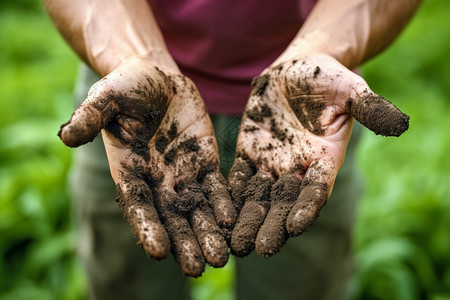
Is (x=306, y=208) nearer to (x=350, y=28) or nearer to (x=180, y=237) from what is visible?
(x=180, y=237)

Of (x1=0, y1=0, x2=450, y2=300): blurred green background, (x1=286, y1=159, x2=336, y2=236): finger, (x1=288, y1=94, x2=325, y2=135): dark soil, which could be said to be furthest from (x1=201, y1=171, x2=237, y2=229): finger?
(x1=0, y1=0, x2=450, y2=300): blurred green background

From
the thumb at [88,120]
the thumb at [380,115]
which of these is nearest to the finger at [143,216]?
the thumb at [88,120]

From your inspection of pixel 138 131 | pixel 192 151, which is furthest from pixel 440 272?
pixel 138 131

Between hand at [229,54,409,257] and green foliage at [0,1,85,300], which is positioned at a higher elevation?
hand at [229,54,409,257]

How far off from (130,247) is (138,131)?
70cm

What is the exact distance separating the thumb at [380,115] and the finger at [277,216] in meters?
0.23

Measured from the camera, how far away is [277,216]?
136 centimetres

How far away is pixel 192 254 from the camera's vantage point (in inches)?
50.2

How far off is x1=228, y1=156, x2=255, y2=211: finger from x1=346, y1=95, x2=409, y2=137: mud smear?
0.34 metres

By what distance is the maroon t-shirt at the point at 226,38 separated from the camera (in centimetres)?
179

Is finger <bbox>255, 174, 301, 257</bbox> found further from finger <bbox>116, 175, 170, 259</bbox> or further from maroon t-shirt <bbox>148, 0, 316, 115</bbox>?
maroon t-shirt <bbox>148, 0, 316, 115</bbox>

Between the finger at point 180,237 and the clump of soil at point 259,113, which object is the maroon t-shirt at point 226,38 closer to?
the clump of soil at point 259,113

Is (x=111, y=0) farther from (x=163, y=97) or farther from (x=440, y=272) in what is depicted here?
(x=440, y=272)

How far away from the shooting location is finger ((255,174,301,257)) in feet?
4.27
